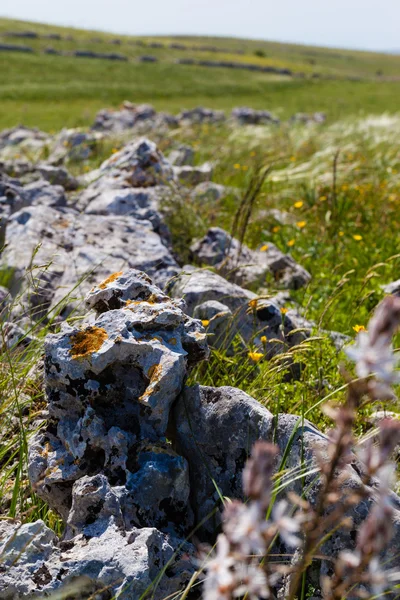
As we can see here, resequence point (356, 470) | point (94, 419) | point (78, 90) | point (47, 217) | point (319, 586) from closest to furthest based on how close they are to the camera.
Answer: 1. point (319, 586)
2. point (356, 470)
3. point (94, 419)
4. point (47, 217)
5. point (78, 90)

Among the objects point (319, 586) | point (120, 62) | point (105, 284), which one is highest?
point (120, 62)

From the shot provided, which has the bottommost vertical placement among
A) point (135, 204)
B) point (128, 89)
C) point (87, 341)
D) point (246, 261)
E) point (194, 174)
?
point (246, 261)

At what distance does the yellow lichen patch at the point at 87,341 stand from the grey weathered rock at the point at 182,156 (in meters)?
7.65

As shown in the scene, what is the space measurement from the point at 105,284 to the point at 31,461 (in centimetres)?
111

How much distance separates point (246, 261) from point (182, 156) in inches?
189

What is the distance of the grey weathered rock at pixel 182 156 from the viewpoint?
33.3ft

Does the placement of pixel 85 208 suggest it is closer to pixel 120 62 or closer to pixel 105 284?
pixel 105 284

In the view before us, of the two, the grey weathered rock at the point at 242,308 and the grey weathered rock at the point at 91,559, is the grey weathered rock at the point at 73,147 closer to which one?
the grey weathered rock at the point at 242,308

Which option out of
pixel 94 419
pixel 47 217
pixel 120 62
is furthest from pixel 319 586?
pixel 120 62

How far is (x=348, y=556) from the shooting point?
112cm

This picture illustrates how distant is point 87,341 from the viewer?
9.37 ft

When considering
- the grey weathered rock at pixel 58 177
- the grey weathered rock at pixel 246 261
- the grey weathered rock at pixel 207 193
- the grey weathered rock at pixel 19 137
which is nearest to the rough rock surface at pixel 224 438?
the grey weathered rock at pixel 246 261

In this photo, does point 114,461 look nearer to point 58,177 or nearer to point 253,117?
point 58,177

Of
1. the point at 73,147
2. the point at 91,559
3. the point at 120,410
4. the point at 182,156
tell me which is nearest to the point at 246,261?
the point at 120,410
